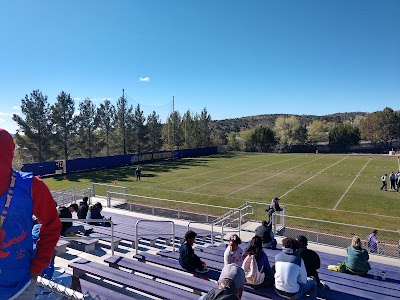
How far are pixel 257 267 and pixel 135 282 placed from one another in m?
2.16

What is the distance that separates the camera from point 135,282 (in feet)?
17.8

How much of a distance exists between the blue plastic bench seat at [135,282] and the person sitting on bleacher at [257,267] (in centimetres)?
125

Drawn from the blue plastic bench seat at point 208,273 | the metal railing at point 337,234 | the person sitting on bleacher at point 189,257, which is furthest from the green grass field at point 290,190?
the person sitting on bleacher at point 189,257

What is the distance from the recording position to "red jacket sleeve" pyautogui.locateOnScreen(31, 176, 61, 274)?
2312mm

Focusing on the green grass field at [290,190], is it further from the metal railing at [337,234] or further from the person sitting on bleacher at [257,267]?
the person sitting on bleacher at [257,267]

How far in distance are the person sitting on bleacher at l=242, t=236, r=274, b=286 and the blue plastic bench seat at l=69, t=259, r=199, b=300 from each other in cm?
125

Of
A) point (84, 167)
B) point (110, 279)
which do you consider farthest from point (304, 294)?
point (84, 167)

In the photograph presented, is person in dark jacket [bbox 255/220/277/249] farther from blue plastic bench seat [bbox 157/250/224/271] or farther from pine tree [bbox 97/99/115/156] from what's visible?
pine tree [bbox 97/99/115/156]

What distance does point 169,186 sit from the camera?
30.2 metres

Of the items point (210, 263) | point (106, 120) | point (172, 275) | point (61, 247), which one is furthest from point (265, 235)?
point (106, 120)

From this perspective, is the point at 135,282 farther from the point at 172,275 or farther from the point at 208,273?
the point at 208,273

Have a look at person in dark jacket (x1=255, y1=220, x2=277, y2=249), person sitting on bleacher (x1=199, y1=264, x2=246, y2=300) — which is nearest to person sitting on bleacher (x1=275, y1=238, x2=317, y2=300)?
person sitting on bleacher (x1=199, y1=264, x2=246, y2=300)

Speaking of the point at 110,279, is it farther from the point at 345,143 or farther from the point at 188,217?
the point at 345,143

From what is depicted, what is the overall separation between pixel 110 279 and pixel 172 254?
108 inches
